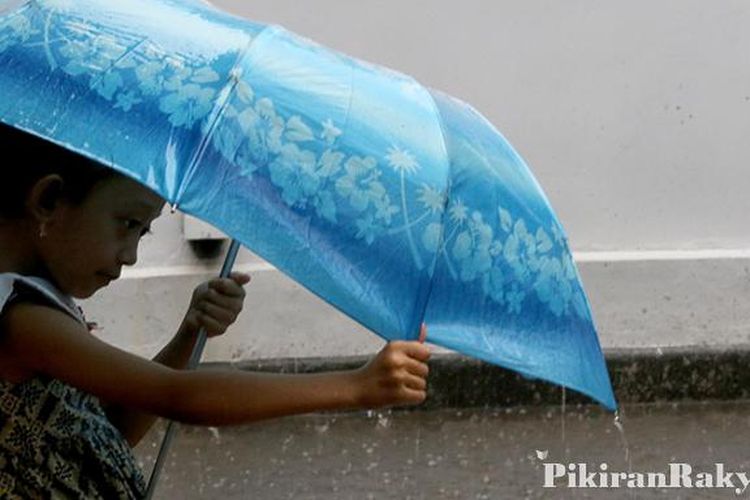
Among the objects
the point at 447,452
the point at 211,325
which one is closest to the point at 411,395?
the point at 211,325

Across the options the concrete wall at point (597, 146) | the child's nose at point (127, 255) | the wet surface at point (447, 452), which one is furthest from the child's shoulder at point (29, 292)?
the concrete wall at point (597, 146)

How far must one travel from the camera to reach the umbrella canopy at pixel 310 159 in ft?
7.77

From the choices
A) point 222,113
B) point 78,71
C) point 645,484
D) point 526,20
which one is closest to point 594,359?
point 222,113

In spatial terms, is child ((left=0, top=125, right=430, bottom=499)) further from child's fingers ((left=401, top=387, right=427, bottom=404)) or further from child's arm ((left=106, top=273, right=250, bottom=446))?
child's arm ((left=106, top=273, right=250, bottom=446))

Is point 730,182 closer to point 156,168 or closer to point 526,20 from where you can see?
point 526,20

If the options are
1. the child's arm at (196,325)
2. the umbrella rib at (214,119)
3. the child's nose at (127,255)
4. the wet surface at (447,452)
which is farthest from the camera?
the wet surface at (447,452)

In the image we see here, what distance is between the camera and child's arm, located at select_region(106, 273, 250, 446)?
295cm

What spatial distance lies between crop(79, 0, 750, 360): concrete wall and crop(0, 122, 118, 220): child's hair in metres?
3.75

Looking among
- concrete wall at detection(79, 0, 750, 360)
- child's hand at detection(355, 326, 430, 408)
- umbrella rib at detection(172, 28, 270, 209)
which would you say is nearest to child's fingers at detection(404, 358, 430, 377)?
child's hand at detection(355, 326, 430, 408)

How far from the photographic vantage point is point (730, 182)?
21.6 feet

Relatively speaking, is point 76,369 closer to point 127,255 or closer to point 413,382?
point 127,255

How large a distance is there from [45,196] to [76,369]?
29 cm

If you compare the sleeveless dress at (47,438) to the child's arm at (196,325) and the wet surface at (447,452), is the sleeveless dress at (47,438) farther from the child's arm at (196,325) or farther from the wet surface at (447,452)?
the wet surface at (447,452)

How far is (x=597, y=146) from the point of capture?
654 centimetres
